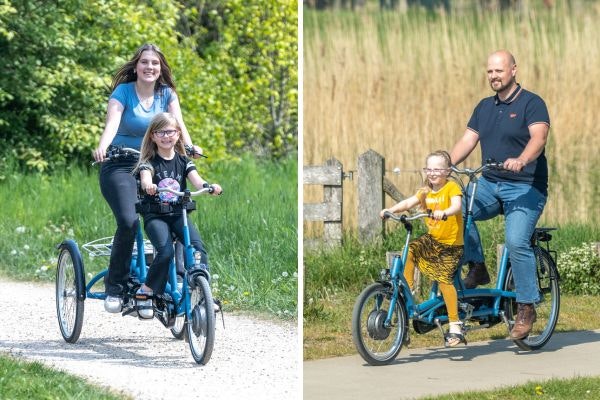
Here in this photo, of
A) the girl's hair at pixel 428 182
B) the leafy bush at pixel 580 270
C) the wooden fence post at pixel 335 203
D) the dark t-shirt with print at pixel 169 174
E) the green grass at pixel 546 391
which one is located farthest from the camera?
the wooden fence post at pixel 335 203

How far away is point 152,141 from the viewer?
6.36 m

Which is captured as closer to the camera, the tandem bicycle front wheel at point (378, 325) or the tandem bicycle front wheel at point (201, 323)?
the tandem bicycle front wheel at point (201, 323)

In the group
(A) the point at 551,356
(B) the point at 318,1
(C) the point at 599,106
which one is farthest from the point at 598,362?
(B) the point at 318,1

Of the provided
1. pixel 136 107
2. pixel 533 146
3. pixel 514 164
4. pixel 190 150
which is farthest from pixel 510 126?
pixel 136 107

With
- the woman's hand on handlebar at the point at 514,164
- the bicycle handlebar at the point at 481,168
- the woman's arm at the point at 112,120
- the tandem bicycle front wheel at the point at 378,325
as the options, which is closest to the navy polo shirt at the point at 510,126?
the bicycle handlebar at the point at 481,168

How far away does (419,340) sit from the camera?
739 cm

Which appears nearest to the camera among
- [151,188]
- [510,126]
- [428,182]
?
[151,188]

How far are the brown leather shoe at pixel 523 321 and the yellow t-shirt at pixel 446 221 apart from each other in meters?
0.51

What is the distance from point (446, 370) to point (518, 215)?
2.65ft

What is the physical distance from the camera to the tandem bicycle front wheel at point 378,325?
21.3 feet

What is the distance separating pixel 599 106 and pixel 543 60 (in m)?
0.53

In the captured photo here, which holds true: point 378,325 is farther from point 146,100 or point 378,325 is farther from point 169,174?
point 146,100

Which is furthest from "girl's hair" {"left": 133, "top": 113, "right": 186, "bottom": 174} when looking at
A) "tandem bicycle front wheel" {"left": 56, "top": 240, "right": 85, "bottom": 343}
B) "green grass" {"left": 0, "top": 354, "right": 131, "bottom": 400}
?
"green grass" {"left": 0, "top": 354, "right": 131, "bottom": 400}

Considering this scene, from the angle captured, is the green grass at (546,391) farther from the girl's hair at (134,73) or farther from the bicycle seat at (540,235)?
the girl's hair at (134,73)
